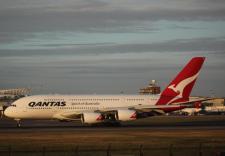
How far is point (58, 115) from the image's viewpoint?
62844 mm

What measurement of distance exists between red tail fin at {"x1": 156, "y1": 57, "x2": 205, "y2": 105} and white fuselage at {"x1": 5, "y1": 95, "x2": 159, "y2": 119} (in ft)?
4.37

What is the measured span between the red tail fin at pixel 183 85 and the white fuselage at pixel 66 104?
1.33 metres

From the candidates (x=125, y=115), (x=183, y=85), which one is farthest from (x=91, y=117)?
(x=183, y=85)

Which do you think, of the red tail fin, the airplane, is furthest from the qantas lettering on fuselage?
the red tail fin

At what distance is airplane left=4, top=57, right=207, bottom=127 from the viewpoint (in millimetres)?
61750

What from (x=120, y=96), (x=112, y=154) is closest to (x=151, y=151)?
(x=112, y=154)

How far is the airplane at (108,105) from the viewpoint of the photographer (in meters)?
61.8

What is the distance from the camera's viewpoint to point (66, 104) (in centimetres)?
6281

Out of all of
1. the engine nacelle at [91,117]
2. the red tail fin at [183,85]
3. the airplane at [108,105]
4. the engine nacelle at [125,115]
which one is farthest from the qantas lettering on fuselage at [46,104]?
the red tail fin at [183,85]

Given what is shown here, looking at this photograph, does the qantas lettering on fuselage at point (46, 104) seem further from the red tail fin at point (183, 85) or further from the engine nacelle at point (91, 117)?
the red tail fin at point (183, 85)

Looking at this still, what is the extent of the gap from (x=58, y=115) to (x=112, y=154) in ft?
113

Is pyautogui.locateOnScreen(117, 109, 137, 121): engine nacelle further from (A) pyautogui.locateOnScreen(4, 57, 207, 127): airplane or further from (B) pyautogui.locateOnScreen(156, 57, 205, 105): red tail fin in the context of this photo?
(B) pyautogui.locateOnScreen(156, 57, 205, 105): red tail fin

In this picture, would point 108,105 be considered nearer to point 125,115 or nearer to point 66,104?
point 125,115

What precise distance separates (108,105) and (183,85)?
9962 mm
